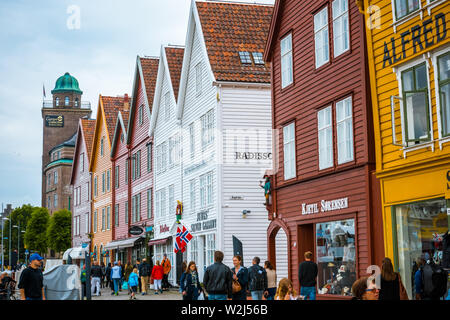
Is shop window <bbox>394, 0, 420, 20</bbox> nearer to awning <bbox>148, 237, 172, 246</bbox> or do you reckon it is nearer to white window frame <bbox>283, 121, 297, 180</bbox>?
white window frame <bbox>283, 121, 297, 180</bbox>

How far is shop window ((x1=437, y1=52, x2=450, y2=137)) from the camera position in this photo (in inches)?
604

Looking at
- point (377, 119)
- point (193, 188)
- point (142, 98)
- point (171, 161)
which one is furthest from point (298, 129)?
point (142, 98)

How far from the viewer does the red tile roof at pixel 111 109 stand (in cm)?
5675

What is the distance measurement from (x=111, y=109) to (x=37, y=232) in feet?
185

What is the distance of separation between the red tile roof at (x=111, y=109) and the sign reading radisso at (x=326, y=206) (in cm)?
3598

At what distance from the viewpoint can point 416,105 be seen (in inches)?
654

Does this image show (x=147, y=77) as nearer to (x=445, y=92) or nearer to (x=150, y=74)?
(x=150, y=74)

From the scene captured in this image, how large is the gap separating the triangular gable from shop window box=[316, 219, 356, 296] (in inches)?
499


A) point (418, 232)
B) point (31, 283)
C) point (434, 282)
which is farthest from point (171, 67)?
point (434, 282)

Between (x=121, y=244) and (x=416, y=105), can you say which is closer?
(x=416, y=105)

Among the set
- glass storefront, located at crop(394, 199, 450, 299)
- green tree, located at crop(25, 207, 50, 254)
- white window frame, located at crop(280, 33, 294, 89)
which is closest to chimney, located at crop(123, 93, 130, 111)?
white window frame, located at crop(280, 33, 294, 89)

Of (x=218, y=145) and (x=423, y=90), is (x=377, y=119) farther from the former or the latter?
(x=218, y=145)

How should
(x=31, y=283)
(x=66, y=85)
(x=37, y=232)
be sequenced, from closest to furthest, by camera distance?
(x=31, y=283) → (x=37, y=232) → (x=66, y=85)

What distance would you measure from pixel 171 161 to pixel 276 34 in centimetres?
1605
